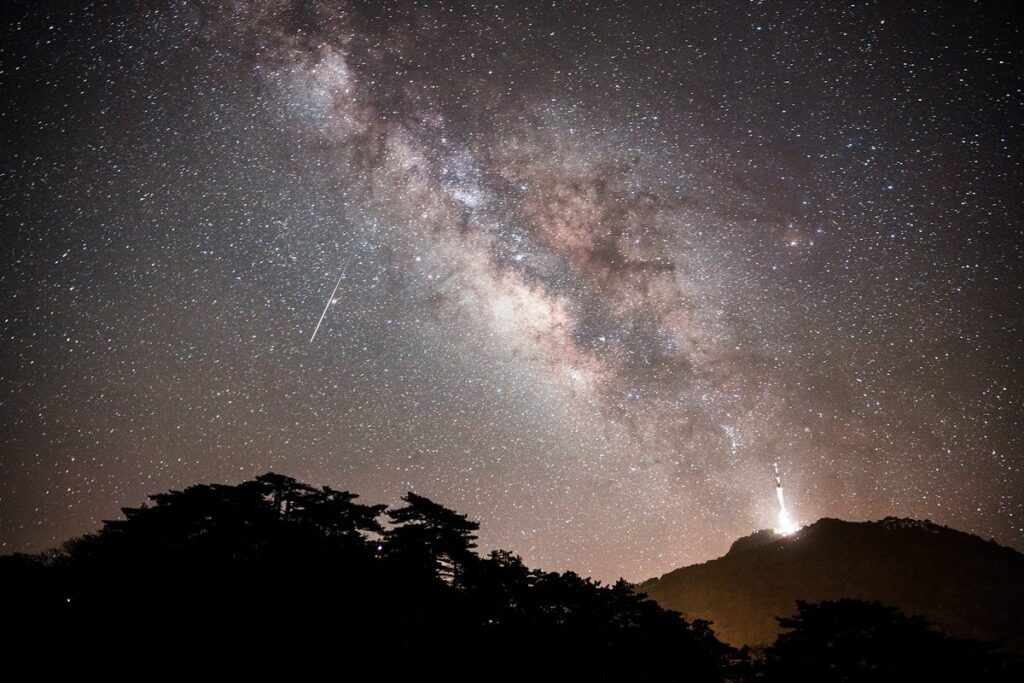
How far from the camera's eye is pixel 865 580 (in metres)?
91.6

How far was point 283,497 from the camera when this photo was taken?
23.6m

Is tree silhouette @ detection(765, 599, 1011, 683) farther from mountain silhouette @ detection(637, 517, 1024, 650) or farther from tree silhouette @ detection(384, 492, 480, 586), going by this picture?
mountain silhouette @ detection(637, 517, 1024, 650)

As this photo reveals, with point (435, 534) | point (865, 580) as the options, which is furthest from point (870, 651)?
point (865, 580)

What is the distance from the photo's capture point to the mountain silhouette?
265 ft

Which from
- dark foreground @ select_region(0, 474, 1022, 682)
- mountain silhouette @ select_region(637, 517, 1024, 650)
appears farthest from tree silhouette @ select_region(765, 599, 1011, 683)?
mountain silhouette @ select_region(637, 517, 1024, 650)

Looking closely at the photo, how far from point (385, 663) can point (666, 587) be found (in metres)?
97.2

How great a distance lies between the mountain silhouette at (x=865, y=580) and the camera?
8066 cm

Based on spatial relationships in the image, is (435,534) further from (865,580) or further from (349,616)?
(865,580)

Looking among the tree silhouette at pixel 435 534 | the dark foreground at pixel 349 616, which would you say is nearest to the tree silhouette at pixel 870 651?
the dark foreground at pixel 349 616

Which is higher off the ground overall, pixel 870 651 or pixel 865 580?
pixel 870 651

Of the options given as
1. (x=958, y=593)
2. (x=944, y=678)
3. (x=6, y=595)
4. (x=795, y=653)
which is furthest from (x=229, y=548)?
(x=958, y=593)

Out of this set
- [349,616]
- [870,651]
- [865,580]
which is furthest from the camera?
[865,580]

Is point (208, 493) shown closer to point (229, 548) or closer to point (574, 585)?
point (229, 548)

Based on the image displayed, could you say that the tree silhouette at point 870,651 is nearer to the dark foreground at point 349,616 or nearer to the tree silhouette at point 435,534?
the dark foreground at point 349,616
